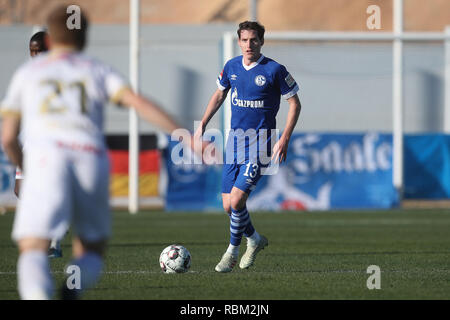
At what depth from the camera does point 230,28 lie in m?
28.4

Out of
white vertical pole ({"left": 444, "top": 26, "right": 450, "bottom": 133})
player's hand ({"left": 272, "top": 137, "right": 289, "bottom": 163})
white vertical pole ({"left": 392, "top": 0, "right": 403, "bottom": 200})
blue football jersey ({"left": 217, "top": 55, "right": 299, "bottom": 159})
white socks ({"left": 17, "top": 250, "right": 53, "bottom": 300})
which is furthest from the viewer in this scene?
white vertical pole ({"left": 444, "top": 26, "right": 450, "bottom": 133})

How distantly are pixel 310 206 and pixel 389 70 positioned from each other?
466 centimetres

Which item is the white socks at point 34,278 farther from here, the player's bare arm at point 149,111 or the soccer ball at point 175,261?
the soccer ball at point 175,261

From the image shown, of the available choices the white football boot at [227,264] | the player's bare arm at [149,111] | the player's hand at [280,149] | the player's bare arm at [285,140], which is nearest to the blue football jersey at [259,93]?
the player's bare arm at [285,140]

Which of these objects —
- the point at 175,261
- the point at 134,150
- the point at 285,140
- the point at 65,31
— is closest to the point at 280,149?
the point at 285,140

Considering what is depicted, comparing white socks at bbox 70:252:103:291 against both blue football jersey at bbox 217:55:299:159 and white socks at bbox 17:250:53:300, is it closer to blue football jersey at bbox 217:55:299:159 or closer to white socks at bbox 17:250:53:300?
white socks at bbox 17:250:53:300

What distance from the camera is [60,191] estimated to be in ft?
16.8

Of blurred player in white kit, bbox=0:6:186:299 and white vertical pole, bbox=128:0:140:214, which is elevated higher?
white vertical pole, bbox=128:0:140:214

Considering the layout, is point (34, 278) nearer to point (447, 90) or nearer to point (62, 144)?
point (62, 144)

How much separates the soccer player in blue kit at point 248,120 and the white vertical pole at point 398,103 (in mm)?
11800

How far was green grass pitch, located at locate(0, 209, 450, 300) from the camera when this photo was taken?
7.53m

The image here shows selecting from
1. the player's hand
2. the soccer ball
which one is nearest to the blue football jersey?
the player's hand

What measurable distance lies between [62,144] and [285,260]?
17.8 ft

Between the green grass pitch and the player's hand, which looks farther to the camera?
the player's hand
